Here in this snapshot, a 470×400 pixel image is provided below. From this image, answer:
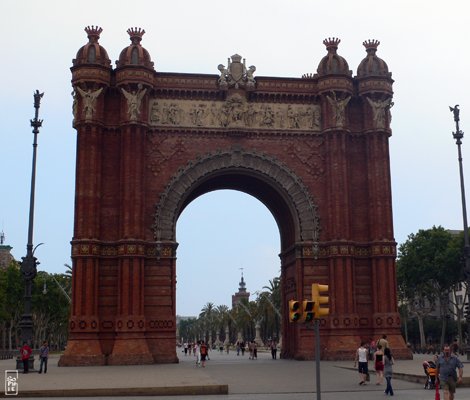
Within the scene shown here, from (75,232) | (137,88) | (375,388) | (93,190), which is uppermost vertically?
(137,88)

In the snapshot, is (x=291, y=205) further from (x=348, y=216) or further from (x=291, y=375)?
(x=291, y=375)

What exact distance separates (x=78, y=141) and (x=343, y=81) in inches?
639

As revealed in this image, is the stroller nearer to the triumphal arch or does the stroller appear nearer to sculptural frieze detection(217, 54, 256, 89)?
the triumphal arch

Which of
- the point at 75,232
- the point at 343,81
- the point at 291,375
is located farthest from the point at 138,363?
the point at 343,81

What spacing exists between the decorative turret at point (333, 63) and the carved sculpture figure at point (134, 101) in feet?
36.9

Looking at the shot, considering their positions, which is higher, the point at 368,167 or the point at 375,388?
the point at 368,167

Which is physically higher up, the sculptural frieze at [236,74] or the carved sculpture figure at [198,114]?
the sculptural frieze at [236,74]

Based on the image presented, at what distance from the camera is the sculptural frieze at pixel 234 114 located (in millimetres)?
41625

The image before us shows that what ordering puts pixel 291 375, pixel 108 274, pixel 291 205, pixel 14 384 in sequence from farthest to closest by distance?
pixel 291 205, pixel 108 274, pixel 291 375, pixel 14 384

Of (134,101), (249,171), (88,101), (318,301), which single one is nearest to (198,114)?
(134,101)

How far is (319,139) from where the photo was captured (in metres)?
42.7

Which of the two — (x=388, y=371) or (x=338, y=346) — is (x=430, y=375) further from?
(x=338, y=346)

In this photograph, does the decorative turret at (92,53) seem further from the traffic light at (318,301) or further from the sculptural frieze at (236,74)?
the traffic light at (318,301)

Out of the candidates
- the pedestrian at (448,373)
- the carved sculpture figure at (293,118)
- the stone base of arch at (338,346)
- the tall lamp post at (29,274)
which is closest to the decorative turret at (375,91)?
the carved sculpture figure at (293,118)
